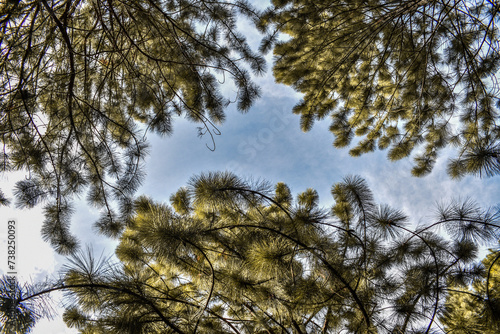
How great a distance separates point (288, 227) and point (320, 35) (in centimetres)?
339

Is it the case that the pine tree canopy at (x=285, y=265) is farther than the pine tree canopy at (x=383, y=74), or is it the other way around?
the pine tree canopy at (x=383, y=74)

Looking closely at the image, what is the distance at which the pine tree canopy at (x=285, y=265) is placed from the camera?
2.04m

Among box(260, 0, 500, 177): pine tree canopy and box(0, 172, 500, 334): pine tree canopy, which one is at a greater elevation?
box(260, 0, 500, 177): pine tree canopy

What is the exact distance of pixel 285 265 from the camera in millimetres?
2184

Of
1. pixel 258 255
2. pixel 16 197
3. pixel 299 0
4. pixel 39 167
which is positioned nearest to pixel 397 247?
pixel 258 255

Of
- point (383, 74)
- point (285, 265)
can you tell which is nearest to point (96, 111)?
point (285, 265)

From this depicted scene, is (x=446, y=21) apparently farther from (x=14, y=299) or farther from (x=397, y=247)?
(x=14, y=299)

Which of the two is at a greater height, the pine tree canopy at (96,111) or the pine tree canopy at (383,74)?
the pine tree canopy at (383,74)

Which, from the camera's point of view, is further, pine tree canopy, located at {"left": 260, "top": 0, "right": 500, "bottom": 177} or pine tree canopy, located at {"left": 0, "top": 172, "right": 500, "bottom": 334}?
pine tree canopy, located at {"left": 260, "top": 0, "right": 500, "bottom": 177}

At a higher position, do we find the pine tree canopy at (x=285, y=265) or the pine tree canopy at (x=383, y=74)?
the pine tree canopy at (x=383, y=74)

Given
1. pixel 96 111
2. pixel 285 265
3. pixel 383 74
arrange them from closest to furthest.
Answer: pixel 285 265 → pixel 96 111 → pixel 383 74

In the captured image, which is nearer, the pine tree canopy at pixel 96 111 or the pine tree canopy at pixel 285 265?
the pine tree canopy at pixel 285 265

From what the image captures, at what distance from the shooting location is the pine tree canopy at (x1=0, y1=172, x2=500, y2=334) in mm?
2035

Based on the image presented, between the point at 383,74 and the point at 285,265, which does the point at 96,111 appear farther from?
the point at 383,74
